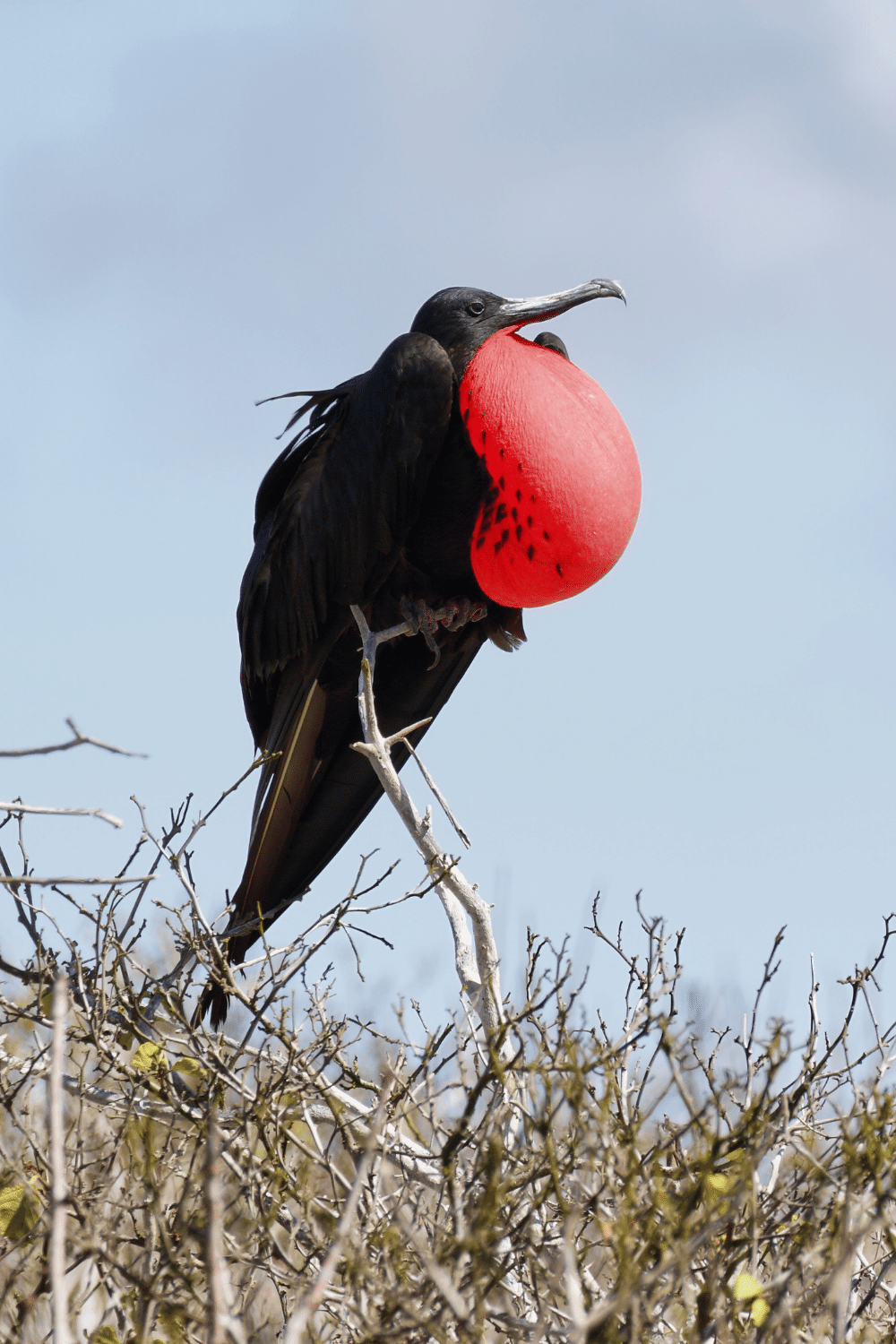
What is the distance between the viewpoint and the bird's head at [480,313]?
11.7ft

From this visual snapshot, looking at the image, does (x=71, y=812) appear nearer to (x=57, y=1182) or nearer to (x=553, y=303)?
(x=57, y=1182)

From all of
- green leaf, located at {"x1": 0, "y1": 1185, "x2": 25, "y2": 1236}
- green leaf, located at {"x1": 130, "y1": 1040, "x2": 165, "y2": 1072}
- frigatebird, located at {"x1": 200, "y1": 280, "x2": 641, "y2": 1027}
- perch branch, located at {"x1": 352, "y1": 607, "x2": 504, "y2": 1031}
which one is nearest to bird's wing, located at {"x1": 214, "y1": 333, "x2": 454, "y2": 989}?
frigatebird, located at {"x1": 200, "y1": 280, "x2": 641, "y2": 1027}

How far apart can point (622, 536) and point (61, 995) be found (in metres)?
2.20

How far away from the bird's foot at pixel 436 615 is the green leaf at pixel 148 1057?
58.5 inches

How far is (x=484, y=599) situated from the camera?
3814 millimetres

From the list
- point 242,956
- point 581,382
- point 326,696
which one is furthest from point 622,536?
point 242,956

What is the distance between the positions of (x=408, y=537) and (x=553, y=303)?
0.72 m

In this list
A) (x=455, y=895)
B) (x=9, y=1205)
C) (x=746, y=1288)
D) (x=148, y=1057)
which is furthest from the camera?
(x=455, y=895)

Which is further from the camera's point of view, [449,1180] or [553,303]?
[553,303]

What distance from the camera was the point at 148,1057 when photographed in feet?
8.22

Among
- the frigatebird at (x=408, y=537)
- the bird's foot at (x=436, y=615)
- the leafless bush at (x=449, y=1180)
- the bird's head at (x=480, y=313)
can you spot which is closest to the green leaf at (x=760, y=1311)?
the leafless bush at (x=449, y=1180)

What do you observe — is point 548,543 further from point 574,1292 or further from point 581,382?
point 574,1292

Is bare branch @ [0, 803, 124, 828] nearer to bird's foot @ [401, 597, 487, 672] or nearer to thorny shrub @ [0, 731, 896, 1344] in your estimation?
thorny shrub @ [0, 731, 896, 1344]

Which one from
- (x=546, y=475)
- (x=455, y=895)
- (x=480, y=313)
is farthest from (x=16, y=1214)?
(x=480, y=313)
